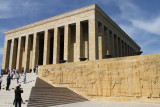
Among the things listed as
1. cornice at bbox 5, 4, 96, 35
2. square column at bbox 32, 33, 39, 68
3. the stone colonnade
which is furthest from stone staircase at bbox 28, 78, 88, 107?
square column at bbox 32, 33, 39, 68

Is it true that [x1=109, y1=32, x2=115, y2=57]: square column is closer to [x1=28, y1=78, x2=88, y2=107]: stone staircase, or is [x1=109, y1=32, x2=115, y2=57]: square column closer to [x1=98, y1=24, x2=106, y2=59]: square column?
[x1=98, y1=24, x2=106, y2=59]: square column

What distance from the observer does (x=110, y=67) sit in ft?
40.1

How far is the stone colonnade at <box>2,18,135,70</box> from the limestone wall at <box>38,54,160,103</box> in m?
3.91

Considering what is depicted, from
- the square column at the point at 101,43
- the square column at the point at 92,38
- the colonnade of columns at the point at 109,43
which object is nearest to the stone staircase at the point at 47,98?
the colonnade of columns at the point at 109,43

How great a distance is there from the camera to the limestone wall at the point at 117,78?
10523 mm

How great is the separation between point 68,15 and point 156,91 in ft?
55.5

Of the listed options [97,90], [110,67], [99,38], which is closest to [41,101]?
[97,90]

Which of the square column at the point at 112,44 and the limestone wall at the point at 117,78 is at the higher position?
the square column at the point at 112,44

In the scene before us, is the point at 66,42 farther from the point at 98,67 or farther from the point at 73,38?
the point at 98,67

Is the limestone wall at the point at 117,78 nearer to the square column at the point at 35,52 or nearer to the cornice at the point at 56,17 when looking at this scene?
the cornice at the point at 56,17

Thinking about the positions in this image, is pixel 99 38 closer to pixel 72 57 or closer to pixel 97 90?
pixel 72 57

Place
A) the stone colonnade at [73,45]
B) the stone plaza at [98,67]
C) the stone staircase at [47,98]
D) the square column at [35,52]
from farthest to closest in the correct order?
the square column at [35,52]
the stone colonnade at [73,45]
the stone plaza at [98,67]
the stone staircase at [47,98]

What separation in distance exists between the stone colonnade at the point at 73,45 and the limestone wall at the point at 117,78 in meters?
3.91

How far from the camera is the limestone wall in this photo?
34.5 feet
